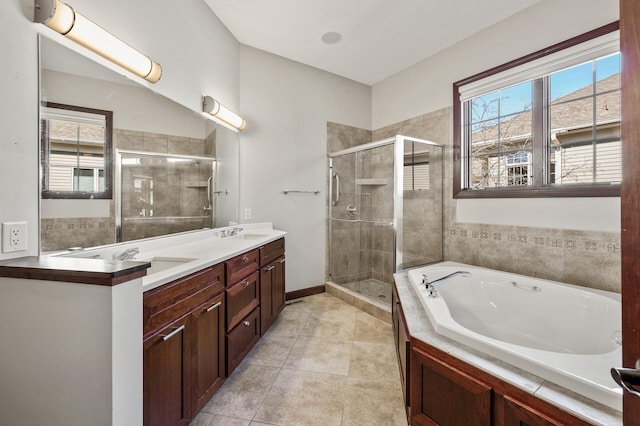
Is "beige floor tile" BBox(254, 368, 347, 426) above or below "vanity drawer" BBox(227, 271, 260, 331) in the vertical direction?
below

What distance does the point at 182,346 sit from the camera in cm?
127

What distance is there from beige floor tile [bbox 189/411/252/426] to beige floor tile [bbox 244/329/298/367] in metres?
0.50

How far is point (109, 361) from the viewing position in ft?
2.79

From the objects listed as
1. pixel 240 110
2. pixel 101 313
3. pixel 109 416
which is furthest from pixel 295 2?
pixel 109 416

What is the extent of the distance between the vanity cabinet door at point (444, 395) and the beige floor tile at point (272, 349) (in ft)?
3.36

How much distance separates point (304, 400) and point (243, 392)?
0.39 metres

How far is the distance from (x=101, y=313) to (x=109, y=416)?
33cm

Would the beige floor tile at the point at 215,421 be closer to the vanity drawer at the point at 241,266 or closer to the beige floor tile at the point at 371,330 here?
the vanity drawer at the point at 241,266

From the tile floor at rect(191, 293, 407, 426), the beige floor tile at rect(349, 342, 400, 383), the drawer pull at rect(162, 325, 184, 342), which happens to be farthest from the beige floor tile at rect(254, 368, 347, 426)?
the drawer pull at rect(162, 325, 184, 342)

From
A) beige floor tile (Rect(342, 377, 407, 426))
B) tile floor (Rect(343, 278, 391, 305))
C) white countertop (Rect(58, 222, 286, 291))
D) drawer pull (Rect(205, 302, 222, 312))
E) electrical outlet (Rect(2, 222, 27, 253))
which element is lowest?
beige floor tile (Rect(342, 377, 407, 426))

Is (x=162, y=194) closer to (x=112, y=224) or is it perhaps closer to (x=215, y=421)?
(x=112, y=224)

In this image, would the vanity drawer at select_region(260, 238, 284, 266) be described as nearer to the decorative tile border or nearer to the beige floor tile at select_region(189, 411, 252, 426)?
the beige floor tile at select_region(189, 411, 252, 426)

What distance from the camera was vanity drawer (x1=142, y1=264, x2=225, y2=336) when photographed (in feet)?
3.59

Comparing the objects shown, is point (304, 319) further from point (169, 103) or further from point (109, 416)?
point (169, 103)
